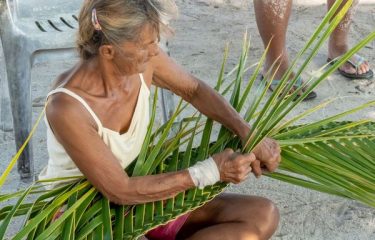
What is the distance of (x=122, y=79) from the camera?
2.02 m

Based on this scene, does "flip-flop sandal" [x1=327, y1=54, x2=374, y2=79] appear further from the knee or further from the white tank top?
the white tank top

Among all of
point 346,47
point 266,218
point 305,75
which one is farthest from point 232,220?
point 346,47

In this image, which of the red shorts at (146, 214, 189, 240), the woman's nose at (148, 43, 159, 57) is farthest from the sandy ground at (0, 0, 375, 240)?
the woman's nose at (148, 43, 159, 57)

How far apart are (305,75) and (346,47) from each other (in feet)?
0.94

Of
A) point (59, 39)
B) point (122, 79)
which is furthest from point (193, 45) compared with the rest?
point (122, 79)

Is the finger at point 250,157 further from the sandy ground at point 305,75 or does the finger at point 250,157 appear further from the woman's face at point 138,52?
the sandy ground at point 305,75

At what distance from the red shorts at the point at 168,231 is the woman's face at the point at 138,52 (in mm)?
460

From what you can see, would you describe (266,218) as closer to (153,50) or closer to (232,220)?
(232,220)

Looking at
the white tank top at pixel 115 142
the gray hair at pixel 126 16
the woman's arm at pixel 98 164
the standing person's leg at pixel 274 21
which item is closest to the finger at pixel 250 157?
the woman's arm at pixel 98 164

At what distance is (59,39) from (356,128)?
1.20 metres

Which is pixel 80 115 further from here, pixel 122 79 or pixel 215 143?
pixel 215 143

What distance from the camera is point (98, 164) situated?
186cm

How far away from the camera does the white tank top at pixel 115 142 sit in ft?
6.37

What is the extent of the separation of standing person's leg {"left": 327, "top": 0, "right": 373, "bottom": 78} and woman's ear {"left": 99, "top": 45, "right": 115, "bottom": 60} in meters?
2.14
